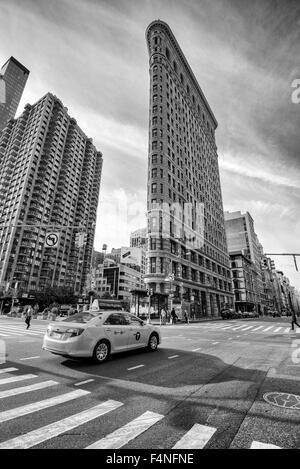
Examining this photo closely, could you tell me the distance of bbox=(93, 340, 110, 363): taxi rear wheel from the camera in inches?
273

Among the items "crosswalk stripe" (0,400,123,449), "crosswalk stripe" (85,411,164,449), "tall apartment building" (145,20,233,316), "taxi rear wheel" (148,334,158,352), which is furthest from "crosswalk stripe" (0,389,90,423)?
"tall apartment building" (145,20,233,316)

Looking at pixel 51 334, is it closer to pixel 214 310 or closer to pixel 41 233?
pixel 214 310

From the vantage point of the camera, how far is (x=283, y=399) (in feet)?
14.6

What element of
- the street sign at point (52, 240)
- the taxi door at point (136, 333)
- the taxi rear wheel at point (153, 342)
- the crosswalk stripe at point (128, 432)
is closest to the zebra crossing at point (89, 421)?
the crosswalk stripe at point (128, 432)

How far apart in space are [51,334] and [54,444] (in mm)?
4492

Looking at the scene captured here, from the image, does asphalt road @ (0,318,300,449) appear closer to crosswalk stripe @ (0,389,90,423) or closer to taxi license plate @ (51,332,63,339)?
crosswalk stripe @ (0,389,90,423)

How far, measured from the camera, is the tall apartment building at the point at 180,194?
40.9 m

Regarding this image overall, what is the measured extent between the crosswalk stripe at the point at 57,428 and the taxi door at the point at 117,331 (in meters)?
3.28

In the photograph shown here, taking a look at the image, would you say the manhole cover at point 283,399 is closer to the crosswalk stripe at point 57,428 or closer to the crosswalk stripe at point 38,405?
A: the crosswalk stripe at point 57,428

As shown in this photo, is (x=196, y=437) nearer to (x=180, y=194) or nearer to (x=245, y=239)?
(x=180, y=194)

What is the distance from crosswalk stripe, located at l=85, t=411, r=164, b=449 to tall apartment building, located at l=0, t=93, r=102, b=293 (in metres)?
78.1

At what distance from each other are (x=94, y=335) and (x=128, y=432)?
390 cm

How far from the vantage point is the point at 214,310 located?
55125 mm
